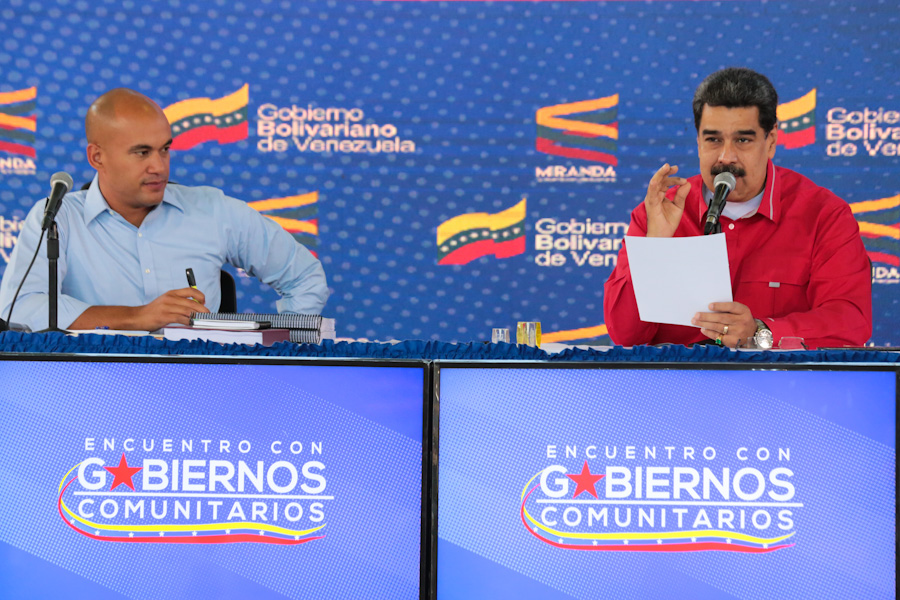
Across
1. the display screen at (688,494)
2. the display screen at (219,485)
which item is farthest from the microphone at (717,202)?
the display screen at (219,485)

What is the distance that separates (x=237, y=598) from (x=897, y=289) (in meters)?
3.82

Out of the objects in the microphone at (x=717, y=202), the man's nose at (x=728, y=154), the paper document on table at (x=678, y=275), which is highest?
the man's nose at (x=728, y=154)

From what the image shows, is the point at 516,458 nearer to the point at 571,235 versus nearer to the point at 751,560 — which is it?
the point at 751,560

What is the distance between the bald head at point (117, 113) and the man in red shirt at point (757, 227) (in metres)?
1.71

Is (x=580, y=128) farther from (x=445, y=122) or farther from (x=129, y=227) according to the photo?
(x=129, y=227)

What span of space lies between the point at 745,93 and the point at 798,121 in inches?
79.9

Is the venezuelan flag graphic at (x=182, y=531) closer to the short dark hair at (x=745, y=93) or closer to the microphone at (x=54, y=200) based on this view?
the microphone at (x=54, y=200)

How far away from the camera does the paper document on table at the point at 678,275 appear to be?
147 cm

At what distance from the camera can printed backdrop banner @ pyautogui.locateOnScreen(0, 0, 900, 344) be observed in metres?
3.66

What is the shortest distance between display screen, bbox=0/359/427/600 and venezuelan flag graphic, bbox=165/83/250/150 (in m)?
2.90

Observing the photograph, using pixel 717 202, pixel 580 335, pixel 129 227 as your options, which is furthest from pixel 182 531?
pixel 580 335

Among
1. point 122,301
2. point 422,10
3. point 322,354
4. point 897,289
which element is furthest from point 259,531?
point 897,289

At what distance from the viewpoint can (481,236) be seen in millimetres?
3764

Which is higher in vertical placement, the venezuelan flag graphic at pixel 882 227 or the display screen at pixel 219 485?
the venezuelan flag graphic at pixel 882 227
